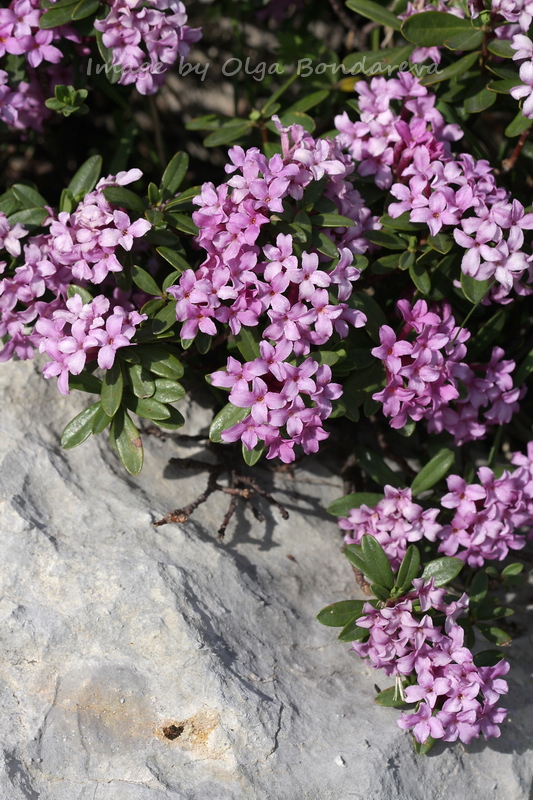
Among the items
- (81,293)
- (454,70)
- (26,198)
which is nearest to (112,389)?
(81,293)

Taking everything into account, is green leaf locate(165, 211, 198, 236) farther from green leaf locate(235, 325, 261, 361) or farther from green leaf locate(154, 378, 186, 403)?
green leaf locate(154, 378, 186, 403)

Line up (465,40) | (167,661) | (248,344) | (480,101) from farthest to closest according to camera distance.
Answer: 1. (480,101)
2. (465,40)
3. (248,344)
4. (167,661)

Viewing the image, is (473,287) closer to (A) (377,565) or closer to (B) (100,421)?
(A) (377,565)

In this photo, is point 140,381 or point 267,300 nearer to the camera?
point 267,300

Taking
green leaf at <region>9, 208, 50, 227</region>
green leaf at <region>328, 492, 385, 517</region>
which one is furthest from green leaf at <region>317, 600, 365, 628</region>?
green leaf at <region>9, 208, 50, 227</region>

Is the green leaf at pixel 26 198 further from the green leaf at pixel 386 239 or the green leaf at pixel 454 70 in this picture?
the green leaf at pixel 454 70

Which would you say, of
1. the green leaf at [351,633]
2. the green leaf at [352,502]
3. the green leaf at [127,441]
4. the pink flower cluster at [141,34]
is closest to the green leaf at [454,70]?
the pink flower cluster at [141,34]
